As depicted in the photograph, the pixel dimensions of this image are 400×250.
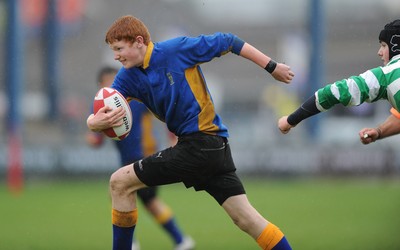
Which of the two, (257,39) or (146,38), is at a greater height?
(257,39)

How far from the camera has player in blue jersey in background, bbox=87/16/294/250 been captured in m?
5.53

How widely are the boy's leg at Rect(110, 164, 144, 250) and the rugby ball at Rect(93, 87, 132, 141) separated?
0.86 ft

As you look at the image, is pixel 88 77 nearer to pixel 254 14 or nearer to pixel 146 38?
pixel 254 14

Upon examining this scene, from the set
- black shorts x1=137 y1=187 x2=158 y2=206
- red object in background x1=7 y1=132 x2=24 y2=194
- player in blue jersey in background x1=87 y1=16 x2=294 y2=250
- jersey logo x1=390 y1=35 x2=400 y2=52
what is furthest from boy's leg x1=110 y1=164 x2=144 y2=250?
red object in background x1=7 y1=132 x2=24 y2=194

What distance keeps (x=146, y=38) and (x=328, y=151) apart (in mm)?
10990

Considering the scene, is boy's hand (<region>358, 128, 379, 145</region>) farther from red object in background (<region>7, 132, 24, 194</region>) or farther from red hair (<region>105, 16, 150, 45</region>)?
red object in background (<region>7, 132, 24, 194</region>)

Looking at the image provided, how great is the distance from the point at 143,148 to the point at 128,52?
2454 millimetres

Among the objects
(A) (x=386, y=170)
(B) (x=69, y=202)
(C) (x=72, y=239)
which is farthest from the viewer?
(A) (x=386, y=170)

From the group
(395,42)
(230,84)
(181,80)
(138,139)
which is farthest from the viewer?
(230,84)

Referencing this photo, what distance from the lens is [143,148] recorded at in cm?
787

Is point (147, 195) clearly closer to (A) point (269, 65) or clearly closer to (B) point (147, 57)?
(B) point (147, 57)

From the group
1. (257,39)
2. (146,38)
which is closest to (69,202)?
(146,38)

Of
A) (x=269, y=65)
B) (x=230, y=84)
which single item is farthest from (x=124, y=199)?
(x=230, y=84)

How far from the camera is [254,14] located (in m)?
40.5
